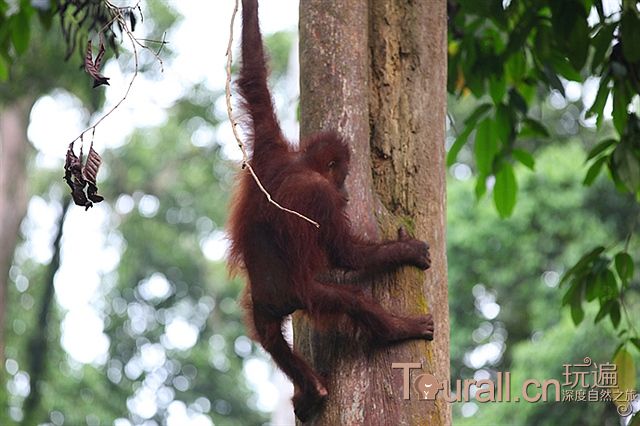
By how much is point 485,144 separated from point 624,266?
0.92 metres

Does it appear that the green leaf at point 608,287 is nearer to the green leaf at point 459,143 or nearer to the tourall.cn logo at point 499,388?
the tourall.cn logo at point 499,388

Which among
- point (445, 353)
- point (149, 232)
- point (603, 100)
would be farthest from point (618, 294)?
point (149, 232)

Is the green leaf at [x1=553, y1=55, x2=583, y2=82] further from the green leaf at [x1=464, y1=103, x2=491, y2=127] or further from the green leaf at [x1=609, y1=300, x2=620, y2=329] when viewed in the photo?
the green leaf at [x1=609, y1=300, x2=620, y2=329]

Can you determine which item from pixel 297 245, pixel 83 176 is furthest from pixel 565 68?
pixel 83 176

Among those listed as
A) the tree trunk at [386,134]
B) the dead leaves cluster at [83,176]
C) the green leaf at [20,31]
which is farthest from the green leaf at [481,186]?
the dead leaves cluster at [83,176]

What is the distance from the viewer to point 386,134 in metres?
3.44

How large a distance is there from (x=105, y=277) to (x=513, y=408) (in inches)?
458

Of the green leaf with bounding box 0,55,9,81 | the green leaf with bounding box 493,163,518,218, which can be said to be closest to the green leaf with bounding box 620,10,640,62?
the green leaf with bounding box 493,163,518,218

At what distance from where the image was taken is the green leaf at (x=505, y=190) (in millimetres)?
4945

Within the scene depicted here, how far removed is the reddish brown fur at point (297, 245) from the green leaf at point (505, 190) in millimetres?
1398

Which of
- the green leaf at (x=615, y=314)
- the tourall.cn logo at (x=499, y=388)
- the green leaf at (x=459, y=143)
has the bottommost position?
the tourall.cn logo at (x=499, y=388)

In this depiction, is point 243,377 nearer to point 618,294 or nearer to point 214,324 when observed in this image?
point 214,324

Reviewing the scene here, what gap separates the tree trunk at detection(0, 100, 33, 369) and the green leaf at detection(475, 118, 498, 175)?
10608mm

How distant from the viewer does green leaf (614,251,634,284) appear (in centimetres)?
438
